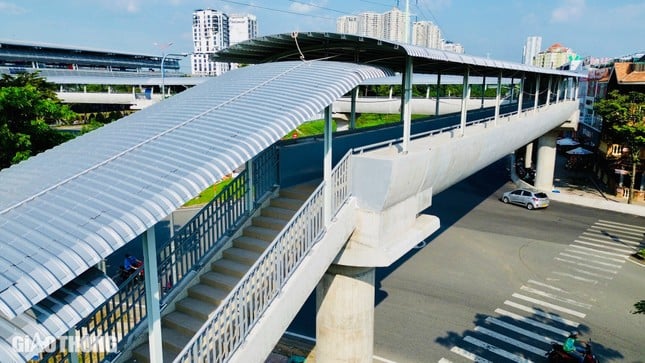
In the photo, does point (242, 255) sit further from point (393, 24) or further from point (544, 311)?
point (393, 24)

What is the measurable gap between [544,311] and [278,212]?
422 inches

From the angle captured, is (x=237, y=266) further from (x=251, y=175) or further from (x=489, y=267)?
(x=489, y=267)

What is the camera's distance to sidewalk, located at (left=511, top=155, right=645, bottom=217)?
27906 millimetres

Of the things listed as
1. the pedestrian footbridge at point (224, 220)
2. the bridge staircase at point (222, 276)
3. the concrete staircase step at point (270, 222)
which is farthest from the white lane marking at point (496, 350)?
the concrete staircase step at point (270, 222)

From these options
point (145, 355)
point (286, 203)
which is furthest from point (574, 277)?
point (145, 355)

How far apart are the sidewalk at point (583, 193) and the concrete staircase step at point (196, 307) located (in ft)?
92.5

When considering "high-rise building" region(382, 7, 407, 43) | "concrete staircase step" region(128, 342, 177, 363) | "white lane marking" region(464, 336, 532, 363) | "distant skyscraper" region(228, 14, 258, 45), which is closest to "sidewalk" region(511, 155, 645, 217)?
"high-rise building" region(382, 7, 407, 43)

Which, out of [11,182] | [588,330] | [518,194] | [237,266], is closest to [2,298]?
[11,182]

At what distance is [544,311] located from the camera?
15.2 m

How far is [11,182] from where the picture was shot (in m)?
5.97

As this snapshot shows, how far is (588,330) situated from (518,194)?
1536 cm

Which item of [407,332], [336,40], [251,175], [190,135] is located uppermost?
[336,40]

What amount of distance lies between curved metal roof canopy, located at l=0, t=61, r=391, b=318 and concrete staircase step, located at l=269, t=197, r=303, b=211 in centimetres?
257

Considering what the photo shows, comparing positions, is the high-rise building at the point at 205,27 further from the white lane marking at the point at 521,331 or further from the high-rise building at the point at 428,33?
the white lane marking at the point at 521,331
